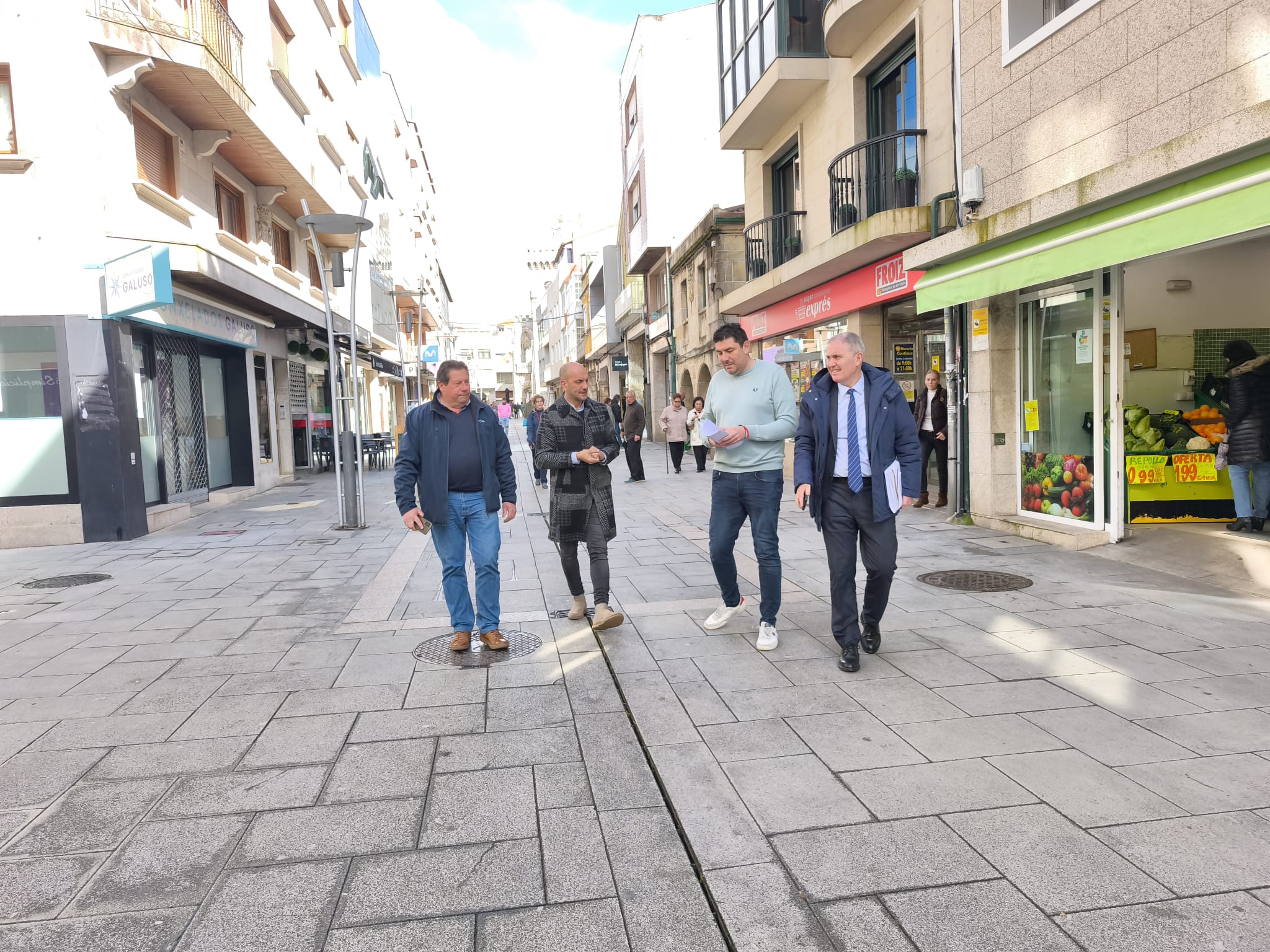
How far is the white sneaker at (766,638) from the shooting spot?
4984 millimetres

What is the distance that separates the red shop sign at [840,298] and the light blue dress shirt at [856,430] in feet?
19.8

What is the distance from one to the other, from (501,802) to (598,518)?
2592 mm

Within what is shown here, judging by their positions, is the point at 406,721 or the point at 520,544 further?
the point at 520,544

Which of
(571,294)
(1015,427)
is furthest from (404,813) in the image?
(571,294)

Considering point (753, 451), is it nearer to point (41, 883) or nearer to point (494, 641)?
point (494, 641)

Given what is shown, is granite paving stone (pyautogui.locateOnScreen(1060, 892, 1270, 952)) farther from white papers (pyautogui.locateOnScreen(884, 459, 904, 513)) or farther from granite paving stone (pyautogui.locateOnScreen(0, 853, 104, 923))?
granite paving stone (pyautogui.locateOnScreen(0, 853, 104, 923))

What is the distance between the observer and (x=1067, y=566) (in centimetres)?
707

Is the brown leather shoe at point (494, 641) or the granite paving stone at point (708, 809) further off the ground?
the brown leather shoe at point (494, 641)

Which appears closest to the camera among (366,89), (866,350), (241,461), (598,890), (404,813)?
(598,890)

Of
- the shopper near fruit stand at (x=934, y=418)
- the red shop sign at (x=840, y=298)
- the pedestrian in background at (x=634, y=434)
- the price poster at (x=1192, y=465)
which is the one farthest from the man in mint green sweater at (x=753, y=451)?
the pedestrian in background at (x=634, y=434)

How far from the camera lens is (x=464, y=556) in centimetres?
517

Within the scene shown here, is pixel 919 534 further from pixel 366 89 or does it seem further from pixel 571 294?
pixel 571 294

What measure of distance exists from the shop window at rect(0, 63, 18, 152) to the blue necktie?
10402mm

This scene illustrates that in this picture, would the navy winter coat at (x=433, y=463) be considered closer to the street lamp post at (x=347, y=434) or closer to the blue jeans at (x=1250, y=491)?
the street lamp post at (x=347, y=434)
